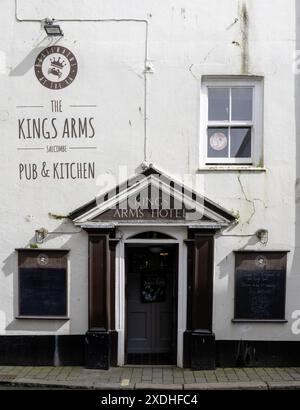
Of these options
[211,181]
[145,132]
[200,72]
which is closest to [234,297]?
[211,181]

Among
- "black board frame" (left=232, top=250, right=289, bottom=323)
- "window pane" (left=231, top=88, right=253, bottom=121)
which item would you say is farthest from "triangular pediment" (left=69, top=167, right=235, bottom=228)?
→ "window pane" (left=231, top=88, right=253, bottom=121)

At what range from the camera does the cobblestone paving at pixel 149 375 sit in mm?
7605

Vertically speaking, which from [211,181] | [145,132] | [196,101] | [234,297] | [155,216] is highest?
[196,101]

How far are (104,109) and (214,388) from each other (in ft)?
16.6

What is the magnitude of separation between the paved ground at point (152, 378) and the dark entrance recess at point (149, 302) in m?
0.54

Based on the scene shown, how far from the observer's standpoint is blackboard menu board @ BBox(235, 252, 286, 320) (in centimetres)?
818

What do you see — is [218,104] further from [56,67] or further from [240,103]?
[56,67]

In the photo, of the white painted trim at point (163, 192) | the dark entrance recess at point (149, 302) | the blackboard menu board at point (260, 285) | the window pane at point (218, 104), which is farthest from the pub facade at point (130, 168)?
the dark entrance recess at point (149, 302)

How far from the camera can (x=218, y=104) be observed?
8.41 meters

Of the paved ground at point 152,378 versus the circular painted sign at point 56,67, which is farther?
the circular painted sign at point 56,67

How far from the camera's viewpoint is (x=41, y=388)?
7.44 meters

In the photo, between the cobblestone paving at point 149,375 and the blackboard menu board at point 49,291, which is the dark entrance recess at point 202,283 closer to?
the cobblestone paving at point 149,375

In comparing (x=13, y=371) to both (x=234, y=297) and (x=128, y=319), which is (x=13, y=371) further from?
(x=234, y=297)

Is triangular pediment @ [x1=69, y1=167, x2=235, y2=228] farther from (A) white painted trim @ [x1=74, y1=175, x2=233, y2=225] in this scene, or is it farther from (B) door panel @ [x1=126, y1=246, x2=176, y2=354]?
(B) door panel @ [x1=126, y1=246, x2=176, y2=354]
